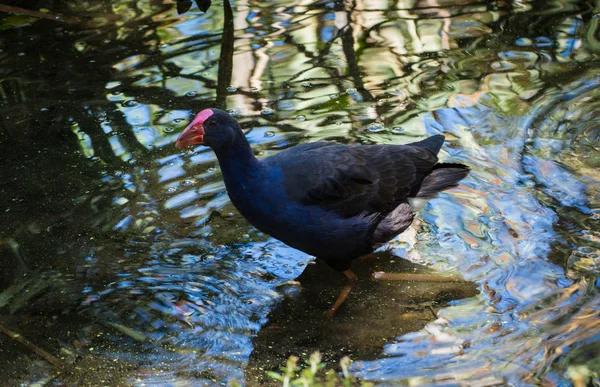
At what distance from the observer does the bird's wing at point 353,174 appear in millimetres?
4051

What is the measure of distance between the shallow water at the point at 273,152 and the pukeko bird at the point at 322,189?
247 mm

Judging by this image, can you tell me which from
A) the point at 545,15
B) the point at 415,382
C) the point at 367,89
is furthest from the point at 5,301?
the point at 545,15

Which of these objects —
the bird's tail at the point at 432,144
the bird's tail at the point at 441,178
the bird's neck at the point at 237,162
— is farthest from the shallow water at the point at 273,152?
the bird's neck at the point at 237,162

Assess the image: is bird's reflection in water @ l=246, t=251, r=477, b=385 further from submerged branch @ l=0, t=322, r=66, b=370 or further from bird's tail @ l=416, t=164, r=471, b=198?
submerged branch @ l=0, t=322, r=66, b=370

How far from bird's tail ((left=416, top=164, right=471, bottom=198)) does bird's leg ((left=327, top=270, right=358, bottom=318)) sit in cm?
62

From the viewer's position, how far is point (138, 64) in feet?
21.7

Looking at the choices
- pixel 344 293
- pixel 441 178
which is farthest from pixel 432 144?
pixel 344 293

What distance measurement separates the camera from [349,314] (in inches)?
155

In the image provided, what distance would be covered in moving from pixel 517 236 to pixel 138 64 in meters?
3.74

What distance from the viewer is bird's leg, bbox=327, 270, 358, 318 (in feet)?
13.0

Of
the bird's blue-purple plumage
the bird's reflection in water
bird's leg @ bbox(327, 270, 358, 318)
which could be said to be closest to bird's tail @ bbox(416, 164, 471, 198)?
the bird's blue-purple plumage

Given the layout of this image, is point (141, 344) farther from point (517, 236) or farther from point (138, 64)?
point (138, 64)

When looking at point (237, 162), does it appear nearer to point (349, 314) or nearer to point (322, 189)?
point (322, 189)

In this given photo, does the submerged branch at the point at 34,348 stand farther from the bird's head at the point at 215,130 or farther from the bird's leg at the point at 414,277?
the bird's leg at the point at 414,277
